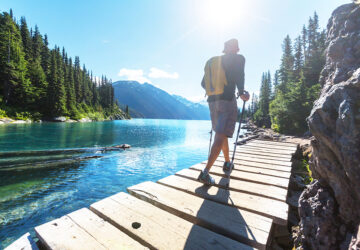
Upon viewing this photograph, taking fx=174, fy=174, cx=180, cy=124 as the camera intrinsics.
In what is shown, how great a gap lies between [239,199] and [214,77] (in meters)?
2.22

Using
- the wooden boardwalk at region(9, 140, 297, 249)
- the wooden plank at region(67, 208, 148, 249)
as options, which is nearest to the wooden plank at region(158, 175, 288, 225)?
the wooden boardwalk at region(9, 140, 297, 249)

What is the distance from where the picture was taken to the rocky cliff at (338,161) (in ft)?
4.78

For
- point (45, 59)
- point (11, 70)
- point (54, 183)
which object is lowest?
point (54, 183)

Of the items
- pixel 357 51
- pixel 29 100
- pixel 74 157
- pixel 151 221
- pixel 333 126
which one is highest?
pixel 29 100

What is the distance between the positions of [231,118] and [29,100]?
63.3m

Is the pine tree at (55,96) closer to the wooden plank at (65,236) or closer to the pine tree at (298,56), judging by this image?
the wooden plank at (65,236)

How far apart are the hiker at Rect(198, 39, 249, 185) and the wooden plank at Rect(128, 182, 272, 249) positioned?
2.48 feet

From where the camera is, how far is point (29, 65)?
55.0m

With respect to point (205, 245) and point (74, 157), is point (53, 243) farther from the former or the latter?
point (74, 157)

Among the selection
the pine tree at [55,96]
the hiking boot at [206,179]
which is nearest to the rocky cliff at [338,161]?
the hiking boot at [206,179]

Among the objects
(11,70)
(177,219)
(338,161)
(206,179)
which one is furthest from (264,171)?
(11,70)

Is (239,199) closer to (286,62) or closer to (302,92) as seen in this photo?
(302,92)

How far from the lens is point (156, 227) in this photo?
6.66ft

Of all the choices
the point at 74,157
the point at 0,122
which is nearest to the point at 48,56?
the point at 0,122
